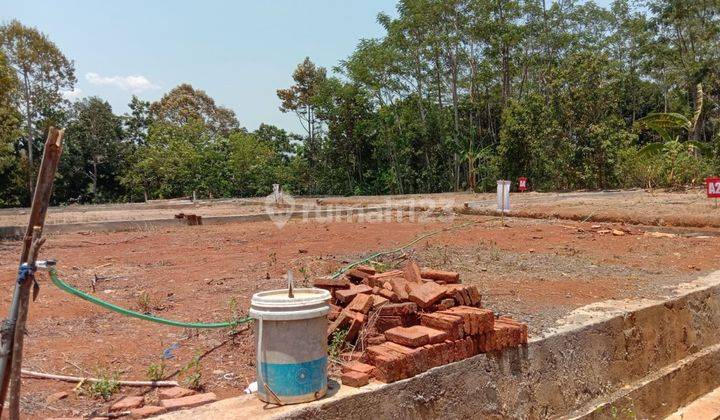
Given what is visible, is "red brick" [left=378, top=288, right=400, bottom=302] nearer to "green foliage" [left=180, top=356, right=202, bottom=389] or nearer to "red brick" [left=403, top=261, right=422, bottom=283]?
"red brick" [left=403, top=261, right=422, bottom=283]

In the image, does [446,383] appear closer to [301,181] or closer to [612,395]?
[612,395]

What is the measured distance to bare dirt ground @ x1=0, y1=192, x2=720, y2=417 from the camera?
3162 mm

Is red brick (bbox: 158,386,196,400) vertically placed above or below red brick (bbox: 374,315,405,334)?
below

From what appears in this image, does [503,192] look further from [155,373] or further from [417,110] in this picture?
[417,110]

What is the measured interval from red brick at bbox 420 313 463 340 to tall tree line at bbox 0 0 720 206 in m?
20.8

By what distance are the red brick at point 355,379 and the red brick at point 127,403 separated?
1.01 m

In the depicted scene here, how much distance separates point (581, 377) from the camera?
144 inches

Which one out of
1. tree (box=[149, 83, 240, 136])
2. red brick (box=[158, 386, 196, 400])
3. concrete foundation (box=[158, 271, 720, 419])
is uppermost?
tree (box=[149, 83, 240, 136])

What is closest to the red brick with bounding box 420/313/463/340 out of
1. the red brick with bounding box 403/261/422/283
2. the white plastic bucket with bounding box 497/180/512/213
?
the red brick with bounding box 403/261/422/283

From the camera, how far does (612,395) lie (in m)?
3.80

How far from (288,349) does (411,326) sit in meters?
1.00

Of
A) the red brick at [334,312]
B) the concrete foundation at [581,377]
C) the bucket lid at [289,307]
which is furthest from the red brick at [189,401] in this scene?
the red brick at [334,312]

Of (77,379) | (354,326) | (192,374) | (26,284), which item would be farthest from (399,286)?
(26,284)

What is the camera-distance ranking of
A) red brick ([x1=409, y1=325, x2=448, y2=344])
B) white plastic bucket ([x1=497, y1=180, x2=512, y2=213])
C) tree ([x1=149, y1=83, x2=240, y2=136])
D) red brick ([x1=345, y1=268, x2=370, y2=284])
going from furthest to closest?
tree ([x1=149, y1=83, x2=240, y2=136]), white plastic bucket ([x1=497, y1=180, x2=512, y2=213]), red brick ([x1=345, y1=268, x2=370, y2=284]), red brick ([x1=409, y1=325, x2=448, y2=344])
